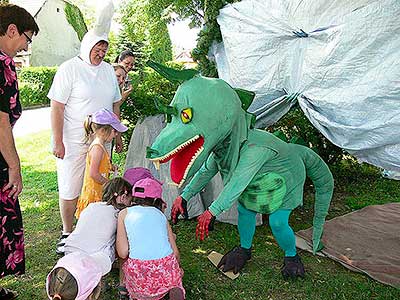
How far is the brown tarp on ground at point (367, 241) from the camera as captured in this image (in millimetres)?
3637

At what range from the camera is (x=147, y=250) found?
2623 mm

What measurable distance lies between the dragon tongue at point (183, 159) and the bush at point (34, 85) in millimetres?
13742

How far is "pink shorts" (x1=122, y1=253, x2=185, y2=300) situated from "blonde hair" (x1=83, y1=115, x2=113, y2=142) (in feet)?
3.45

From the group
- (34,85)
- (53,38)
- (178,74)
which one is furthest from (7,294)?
(53,38)

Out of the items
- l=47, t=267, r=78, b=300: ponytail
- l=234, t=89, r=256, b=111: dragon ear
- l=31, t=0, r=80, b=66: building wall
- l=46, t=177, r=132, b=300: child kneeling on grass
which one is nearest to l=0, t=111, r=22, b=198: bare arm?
l=46, t=177, r=132, b=300: child kneeling on grass

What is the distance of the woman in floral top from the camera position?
99.0 inches

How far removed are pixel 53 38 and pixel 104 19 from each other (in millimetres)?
24409

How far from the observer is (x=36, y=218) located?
4680 millimetres

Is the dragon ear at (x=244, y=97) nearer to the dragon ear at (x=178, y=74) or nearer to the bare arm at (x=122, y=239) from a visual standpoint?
the dragon ear at (x=178, y=74)

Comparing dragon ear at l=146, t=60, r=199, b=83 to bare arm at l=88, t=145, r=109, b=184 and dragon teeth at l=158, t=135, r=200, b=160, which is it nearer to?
dragon teeth at l=158, t=135, r=200, b=160

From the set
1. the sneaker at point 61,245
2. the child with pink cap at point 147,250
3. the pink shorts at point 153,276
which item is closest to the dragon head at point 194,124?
the child with pink cap at point 147,250

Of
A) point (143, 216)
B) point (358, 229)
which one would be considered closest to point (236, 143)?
point (143, 216)

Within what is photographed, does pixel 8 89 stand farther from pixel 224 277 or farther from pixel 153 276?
pixel 224 277

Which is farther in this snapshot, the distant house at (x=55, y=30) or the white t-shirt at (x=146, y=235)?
the distant house at (x=55, y=30)
